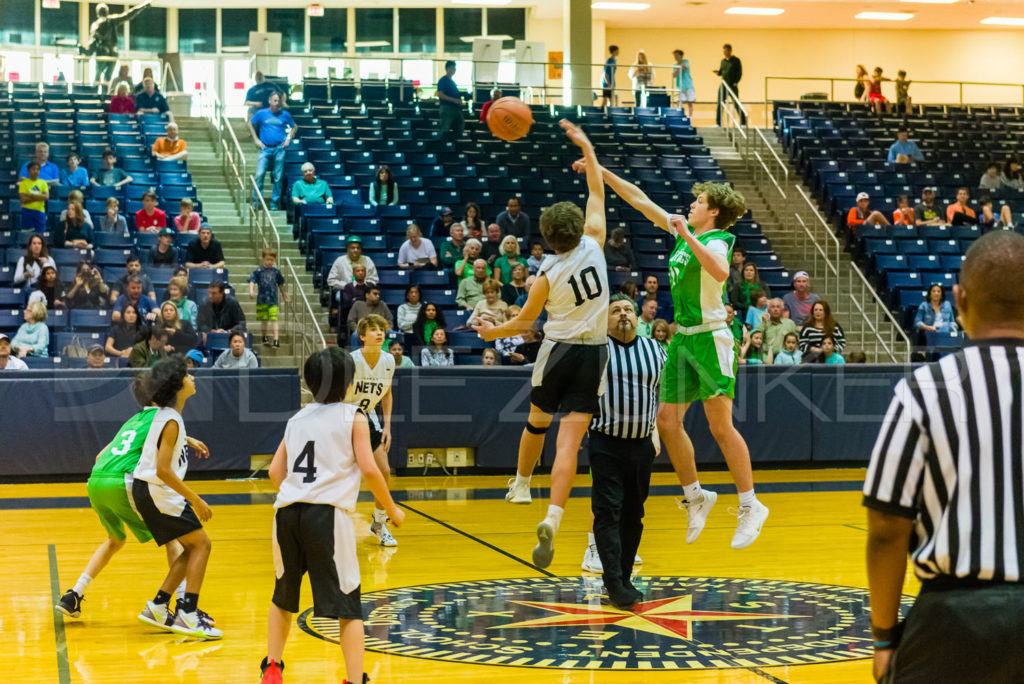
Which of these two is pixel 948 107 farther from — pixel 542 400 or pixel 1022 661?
pixel 1022 661

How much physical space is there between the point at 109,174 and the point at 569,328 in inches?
507

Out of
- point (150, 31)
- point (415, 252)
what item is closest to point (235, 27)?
point (150, 31)

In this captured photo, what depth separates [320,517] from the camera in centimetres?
500

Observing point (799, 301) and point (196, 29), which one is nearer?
point (799, 301)

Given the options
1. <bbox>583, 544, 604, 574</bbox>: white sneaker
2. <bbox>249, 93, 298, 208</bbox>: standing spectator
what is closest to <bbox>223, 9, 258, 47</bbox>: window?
<bbox>249, 93, 298, 208</bbox>: standing spectator

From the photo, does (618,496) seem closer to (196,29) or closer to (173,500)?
(173,500)

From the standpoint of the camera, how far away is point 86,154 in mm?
18844

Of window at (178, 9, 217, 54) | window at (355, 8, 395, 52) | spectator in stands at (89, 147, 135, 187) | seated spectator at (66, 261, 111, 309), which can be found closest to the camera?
seated spectator at (66, 261, 111, 309)

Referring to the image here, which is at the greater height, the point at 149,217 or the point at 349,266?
the point at 149,217

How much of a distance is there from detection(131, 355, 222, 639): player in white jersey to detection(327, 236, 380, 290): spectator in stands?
30.3 ft

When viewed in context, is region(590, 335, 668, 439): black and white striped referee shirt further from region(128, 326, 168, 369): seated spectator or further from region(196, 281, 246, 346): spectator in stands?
region(196, 281, 246, 346): spectator in stands

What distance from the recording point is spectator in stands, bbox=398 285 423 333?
15117mm

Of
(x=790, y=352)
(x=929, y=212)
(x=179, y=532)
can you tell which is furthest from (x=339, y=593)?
(x=929, y=212)

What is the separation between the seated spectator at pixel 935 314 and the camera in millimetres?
17016
